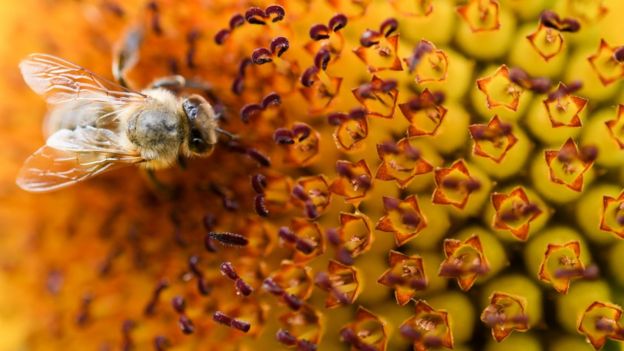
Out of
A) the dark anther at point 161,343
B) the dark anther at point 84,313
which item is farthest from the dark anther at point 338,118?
the dark anther at point 84,313

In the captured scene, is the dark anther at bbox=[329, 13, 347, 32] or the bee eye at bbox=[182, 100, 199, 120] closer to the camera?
the dark anther at bbox=[329, 13, 347, 32]

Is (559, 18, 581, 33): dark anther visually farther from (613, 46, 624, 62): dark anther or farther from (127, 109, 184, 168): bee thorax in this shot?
(127, 109, 184, 168): bee thorax

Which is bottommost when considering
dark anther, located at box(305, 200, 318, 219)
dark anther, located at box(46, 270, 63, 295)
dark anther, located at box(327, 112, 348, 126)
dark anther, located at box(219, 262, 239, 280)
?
dark anther, located at box(46, 270, 63, 295)

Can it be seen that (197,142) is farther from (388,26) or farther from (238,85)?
(388,26)

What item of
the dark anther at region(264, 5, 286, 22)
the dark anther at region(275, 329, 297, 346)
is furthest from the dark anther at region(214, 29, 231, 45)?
the dark anther at region(275, 329, 297, 346)

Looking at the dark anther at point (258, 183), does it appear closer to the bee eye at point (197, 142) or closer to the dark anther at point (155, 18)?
the bee eye at point (197, 142)

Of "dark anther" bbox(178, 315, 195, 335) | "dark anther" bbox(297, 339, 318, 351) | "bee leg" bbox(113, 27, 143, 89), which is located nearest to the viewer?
"dark anther" bbox(297, 339, 318, 351)

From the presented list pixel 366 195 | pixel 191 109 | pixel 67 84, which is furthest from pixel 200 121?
pixel 366 195
